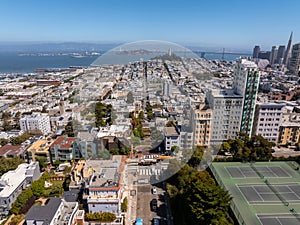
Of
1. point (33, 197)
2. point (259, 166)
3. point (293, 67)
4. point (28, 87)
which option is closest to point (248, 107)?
point (259, 166)

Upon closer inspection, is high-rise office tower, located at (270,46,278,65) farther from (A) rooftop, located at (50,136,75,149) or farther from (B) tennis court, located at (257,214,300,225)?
(A) rooftop, located at (50,136,75,149)

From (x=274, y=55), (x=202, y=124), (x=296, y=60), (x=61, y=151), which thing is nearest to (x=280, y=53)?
(x=274, y=55)

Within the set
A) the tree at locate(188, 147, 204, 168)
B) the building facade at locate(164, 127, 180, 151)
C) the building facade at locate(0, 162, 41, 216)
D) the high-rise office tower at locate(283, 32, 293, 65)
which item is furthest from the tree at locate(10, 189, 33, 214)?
the high-rise office tower at locate(283, 32, 293, 65)

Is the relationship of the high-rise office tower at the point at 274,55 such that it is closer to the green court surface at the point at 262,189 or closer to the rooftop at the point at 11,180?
the green court surface at the point at 262,189

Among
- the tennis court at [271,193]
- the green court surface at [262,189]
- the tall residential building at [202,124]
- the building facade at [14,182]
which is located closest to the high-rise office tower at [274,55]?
the green court surface at [262,189]

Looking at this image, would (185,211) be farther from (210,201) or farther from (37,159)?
(37,159)
